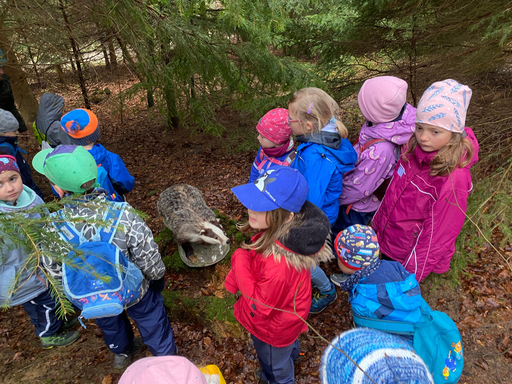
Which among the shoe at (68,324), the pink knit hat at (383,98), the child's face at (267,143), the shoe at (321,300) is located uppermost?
the pink knit hat at (383,98)

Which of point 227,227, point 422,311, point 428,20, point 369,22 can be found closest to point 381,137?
point 422,311

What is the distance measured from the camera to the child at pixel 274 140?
3.06 meters

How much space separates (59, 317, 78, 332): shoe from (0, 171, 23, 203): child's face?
1747 millimetres

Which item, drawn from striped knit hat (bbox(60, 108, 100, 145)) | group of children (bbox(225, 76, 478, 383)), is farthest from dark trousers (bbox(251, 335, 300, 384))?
striped knit hat (bbox(60, 108, 100, 145))

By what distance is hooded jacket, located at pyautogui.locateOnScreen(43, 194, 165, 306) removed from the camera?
2.17 m

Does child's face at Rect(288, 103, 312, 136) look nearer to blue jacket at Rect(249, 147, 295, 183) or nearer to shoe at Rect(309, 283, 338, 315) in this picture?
blue jacket at Rect(249, 147, 295, 183)

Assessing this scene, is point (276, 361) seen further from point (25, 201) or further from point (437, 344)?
point (25, 201)

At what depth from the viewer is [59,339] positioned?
334 cm

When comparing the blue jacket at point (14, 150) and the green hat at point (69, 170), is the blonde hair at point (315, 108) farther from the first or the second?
the blue jacket at point (14, 150)

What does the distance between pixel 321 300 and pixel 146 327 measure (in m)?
2.02

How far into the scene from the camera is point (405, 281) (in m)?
2.09

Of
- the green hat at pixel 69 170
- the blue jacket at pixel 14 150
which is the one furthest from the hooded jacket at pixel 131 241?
the blue jacket at pixel 14 150

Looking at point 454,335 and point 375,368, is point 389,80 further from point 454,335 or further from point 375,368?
point 375,368

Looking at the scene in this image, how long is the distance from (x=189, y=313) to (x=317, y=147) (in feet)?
8.49
